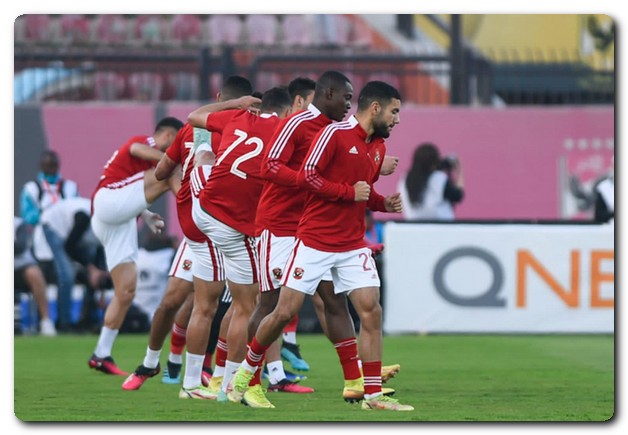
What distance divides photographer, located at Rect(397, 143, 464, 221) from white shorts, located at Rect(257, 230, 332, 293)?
6.38 m

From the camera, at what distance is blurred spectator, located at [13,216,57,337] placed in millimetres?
15109

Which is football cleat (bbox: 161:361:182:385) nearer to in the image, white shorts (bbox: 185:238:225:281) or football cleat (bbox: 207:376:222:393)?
football cleat (bbox: 207:376:222:393)

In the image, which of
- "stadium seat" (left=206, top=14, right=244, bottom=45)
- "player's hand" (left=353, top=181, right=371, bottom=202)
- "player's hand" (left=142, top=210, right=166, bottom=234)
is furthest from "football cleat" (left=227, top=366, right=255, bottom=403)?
"stadium seat" (left=206, top=14, right=244, bottom=45)

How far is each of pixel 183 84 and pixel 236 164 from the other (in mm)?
9402

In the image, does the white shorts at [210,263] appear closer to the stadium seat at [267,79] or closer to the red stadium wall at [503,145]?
the red stadium wall at [503,145]

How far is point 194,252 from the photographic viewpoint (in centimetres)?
979

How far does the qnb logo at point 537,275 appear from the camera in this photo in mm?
14797

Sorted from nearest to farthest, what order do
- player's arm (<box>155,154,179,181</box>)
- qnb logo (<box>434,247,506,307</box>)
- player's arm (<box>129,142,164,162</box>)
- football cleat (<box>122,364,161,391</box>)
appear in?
player's arm (<box>155,154,179,181</box>) < football cleat (<box>122,364,161,391</box>) < player's arm (<box>129,142,164,162</box>) < qnb logo (<box>434,247,506,307</box>)

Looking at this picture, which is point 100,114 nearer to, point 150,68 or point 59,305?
point 150,68

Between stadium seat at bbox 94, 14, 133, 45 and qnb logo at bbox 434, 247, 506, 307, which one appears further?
stadium seat at bbox 94, 14, 133, 45

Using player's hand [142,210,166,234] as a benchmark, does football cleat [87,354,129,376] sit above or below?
below

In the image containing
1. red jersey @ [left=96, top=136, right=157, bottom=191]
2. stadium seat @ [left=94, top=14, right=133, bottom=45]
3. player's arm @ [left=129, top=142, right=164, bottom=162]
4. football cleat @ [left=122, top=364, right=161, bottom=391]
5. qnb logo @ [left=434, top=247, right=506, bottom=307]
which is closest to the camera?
football cleat @ [left=122, top=364, right=161, bottom=391]

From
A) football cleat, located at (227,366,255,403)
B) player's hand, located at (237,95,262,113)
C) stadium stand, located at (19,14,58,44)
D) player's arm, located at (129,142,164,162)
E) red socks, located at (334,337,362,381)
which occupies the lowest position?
football cleat, located at (227,366,255,403)

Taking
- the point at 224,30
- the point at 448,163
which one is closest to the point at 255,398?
the point at 448,163
